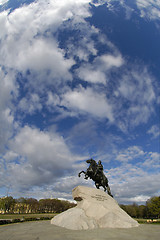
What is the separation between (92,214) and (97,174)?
5373 mm

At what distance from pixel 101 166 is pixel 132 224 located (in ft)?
23.0

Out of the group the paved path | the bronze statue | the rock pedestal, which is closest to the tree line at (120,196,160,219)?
the bronze statue

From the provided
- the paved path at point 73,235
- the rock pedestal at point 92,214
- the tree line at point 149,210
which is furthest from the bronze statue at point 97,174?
the tree line at point 149,210

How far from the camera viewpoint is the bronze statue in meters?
18.2

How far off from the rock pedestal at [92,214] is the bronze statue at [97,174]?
2.38 metres

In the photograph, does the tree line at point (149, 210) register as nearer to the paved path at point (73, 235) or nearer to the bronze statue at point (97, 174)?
the bronze statue at point (97, 174)

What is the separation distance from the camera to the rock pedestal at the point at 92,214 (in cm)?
1215

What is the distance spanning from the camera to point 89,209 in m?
14.0

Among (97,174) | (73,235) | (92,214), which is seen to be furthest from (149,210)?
(73,235)

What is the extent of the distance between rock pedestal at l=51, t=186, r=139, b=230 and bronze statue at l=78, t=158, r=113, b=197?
2381mm

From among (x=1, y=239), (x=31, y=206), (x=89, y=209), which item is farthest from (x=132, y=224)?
(x=31, y=206)

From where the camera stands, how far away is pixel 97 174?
1861 cm

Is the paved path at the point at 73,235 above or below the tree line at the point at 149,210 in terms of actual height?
above

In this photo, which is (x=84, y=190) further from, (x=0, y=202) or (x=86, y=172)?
(x=0, y=202)
